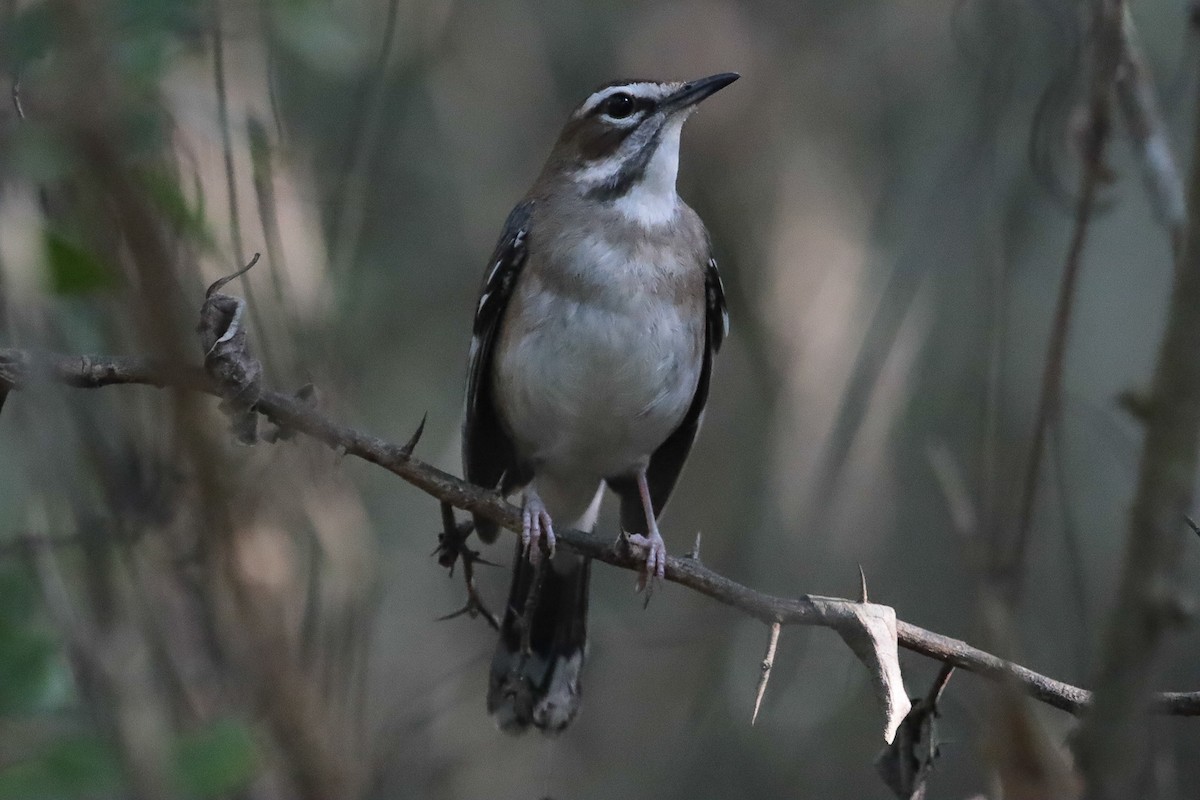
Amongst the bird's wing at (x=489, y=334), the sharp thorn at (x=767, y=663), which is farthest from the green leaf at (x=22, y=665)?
the bird's wing at (x=489, y=334)

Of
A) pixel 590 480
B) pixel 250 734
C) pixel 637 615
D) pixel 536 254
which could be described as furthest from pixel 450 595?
pixel 250 734

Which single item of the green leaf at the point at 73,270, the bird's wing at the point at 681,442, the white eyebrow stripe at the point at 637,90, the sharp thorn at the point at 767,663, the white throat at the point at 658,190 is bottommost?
the bird's wing at the point at 681,442

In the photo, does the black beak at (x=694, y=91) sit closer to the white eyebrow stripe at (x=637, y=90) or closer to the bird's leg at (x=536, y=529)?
the white eyebrow stripe at (x=637, y=90)

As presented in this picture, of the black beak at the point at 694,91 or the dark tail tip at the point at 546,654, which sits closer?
the dark tail tip at the point at 546,654

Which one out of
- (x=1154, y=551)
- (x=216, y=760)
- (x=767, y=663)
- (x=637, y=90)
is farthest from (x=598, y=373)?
(x=1154, y=551)

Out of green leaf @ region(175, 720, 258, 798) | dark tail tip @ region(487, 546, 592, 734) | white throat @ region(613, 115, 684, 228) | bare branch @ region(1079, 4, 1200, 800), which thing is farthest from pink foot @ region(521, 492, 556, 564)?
bare branch @ region(1079, 4, 1200, 800)

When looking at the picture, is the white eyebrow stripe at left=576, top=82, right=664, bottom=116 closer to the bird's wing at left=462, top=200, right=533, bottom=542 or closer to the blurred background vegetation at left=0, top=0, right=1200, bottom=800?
the bird's wing at left=462, top=200, right=533, bottom=542

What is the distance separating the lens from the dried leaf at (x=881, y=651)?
3.50m

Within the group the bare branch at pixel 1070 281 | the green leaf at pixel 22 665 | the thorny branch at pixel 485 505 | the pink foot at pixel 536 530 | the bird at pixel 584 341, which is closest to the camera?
the bare branch at pixel 1070 281

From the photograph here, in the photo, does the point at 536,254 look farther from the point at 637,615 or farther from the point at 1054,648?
the point at 1054,648

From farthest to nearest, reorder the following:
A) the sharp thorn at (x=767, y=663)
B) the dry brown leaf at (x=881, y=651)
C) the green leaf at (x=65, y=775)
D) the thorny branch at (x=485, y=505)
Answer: the sharp thorn at (x=767, y=663)
the dry brown leaf at (x=881, y=651)
the thorny branch at (x=485, y=505)
the green leaf at (x=65, y=775)

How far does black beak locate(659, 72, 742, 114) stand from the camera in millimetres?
5988

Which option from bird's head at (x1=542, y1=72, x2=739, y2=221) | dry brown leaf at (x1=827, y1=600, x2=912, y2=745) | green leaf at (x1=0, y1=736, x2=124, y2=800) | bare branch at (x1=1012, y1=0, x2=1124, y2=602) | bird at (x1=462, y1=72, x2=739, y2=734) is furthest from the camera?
bird's head at (x1=542, y1=72, x2=739, y2=221)

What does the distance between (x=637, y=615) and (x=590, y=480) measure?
2993mm
